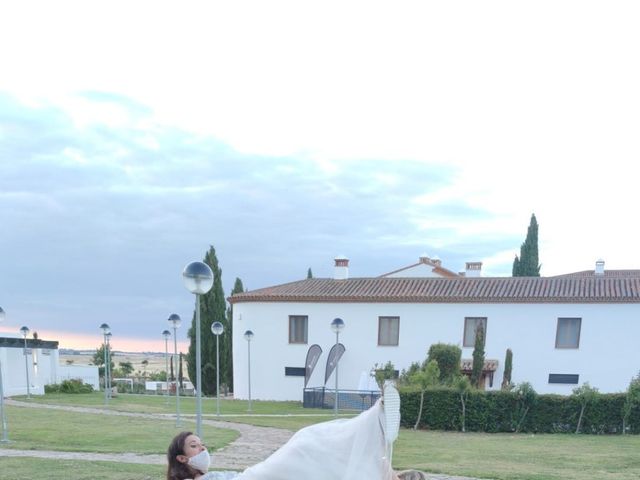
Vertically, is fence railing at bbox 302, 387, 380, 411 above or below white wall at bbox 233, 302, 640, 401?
below

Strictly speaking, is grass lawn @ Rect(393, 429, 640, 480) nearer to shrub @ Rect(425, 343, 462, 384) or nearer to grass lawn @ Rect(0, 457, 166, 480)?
grass lawn @ Rect(0, 457, 166, 480)

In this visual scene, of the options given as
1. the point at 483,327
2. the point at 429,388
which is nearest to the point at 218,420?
the point at 429,388

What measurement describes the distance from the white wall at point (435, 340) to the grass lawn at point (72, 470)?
18721 mm

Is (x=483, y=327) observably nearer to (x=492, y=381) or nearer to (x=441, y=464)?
(x=492, y=381)

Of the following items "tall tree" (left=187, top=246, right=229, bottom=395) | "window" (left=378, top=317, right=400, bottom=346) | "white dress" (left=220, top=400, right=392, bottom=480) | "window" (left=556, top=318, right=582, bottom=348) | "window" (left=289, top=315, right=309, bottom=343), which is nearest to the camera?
"white dress" (left=220, top=400, right=392, bottom=480)

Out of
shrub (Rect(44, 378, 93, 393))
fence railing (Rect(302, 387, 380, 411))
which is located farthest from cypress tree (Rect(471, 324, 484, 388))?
shrub (Rect(44, 378, 93, 393))

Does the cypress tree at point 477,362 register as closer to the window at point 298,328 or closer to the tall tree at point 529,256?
the window at point 298,328

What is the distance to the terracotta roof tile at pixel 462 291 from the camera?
25016mm

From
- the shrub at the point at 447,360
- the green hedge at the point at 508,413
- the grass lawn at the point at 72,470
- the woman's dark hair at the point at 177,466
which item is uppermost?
the woman's dark hair at the point at 177,466

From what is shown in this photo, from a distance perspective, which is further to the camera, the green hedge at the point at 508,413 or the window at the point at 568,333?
the window at the point at 568,333

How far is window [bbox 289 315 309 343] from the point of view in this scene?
27844 mm

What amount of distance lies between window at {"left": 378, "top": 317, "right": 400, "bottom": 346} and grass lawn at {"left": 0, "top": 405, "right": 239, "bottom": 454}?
12.6 m

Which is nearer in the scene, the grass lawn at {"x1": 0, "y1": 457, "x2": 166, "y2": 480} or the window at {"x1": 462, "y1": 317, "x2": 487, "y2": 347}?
the grass lawn at {"x1": 0, "y1": 457, "x2": 166, "y2": 480}

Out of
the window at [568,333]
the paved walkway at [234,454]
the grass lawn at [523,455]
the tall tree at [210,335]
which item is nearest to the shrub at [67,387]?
the tall tree at [210,335]
